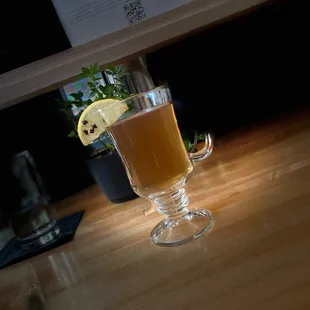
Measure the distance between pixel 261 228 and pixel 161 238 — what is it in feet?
0.65

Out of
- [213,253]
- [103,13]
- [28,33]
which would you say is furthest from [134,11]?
[213,253]

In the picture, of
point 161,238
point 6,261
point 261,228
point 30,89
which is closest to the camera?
point 261,228

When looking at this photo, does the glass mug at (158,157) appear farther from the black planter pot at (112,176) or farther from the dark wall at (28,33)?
the dark wall at (28,33)

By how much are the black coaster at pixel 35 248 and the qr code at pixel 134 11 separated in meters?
0.53

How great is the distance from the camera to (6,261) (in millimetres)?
1032

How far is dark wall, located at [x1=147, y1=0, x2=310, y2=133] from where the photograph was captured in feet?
4.67

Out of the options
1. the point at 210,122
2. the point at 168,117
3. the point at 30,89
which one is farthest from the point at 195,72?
the point at 168,117

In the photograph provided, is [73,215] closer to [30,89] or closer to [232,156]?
[30,89]

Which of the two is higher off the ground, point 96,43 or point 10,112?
point 96,43

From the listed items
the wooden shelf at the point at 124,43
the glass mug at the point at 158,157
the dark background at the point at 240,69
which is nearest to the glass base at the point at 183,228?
the glass mug at the point at 158,157

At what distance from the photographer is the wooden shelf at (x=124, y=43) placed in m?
1.10

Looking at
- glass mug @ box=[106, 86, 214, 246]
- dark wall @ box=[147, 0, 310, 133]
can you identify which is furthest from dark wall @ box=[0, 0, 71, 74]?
glass mug @ box=[106, 86, 214, 246]

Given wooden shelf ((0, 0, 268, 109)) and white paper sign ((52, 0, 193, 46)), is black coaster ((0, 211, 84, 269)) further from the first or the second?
white paper sign ((52, 0, 193, 46))

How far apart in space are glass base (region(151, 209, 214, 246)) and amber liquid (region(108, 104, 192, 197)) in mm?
73
